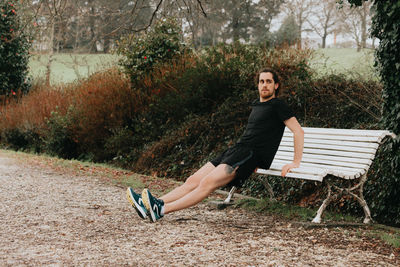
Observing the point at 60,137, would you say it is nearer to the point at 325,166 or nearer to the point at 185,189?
the point at 185,189

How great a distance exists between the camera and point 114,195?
6.22 m

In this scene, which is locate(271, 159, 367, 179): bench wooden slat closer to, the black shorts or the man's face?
the black shorts

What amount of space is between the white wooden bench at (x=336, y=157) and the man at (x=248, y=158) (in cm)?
26

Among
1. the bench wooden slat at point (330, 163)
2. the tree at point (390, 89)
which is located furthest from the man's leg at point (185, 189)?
the tree at point (390, 89)

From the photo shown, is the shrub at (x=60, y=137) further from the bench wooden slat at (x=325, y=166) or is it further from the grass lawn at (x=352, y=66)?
the bench wooden slat at (x=325, y=166)

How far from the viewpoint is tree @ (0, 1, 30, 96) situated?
581 inches

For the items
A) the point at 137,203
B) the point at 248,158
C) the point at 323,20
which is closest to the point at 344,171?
the point at 248,158

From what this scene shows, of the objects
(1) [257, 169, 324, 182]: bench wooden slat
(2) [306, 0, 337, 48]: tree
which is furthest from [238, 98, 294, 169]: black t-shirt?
(2) [306, 0, 337, 48]: tree

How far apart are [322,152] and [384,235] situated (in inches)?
48.9

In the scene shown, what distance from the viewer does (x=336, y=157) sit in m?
4.94

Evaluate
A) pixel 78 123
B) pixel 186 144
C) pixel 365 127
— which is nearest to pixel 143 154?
pixel 186 144

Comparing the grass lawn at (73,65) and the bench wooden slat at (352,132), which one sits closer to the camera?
the bench wooden slat at (352,132)

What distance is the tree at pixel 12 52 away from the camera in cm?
1476

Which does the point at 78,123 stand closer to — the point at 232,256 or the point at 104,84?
the point at 104,84
